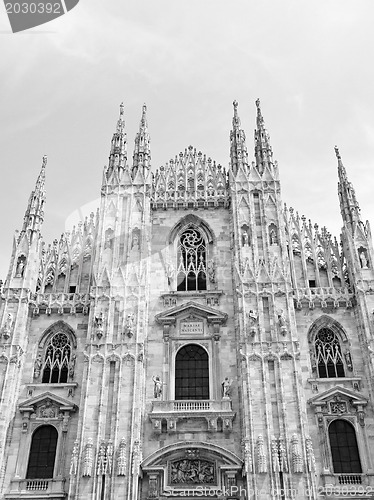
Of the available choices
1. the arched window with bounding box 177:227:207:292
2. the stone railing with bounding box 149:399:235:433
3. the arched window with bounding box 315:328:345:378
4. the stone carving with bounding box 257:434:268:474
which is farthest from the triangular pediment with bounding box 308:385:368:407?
the arched window with bounding box 177:227:207:292

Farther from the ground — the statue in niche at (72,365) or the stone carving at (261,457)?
the statue in niche at (72,365)

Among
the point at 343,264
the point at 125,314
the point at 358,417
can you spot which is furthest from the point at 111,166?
the point at 358,417

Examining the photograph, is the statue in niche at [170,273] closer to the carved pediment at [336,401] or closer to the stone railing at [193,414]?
the stone railing at [193,414]

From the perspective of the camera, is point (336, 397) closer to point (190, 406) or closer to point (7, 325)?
point (190, 406)

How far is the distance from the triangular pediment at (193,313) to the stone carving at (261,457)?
222 inches

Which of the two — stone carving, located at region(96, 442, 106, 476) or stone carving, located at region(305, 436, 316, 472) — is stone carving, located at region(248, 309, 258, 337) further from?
stone carving, located at region(96, 442, 106, 476)

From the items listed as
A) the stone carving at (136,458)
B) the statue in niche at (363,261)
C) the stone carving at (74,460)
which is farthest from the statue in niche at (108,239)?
the statue in niche at (363,261)

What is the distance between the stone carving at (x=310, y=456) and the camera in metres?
21.1

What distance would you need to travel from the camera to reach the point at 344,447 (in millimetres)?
22250

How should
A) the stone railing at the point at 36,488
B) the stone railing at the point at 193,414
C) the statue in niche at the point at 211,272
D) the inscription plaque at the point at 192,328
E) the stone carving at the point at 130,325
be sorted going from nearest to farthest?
the stone railing at the point at 36,488 < the stone railing at the point at 193,414 < the stone carving at the point at 130,325 < the inscription plaque at the point at 192,328 < the statue in niche at the point at 211,272

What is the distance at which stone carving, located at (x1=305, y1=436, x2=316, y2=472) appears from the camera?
69.1 feet

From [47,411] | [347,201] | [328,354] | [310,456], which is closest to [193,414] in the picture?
[310,456]

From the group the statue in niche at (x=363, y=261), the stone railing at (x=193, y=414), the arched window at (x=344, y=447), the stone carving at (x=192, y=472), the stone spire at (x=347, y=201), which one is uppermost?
the stone spire at (x=347, y=201)

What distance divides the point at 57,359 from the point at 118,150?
11.8 meters
